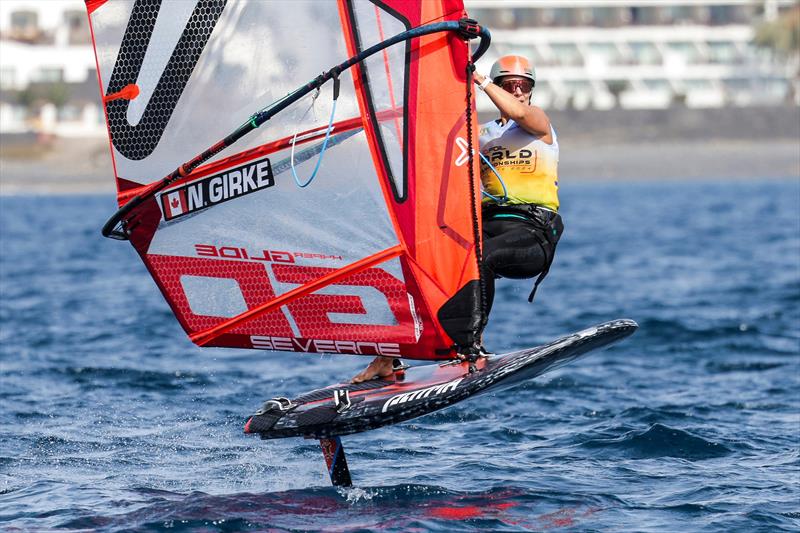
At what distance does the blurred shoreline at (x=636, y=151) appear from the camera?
5806cm

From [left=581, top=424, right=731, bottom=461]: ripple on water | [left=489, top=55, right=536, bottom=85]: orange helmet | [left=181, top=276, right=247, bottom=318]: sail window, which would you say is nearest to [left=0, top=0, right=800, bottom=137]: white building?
[left=581, top=424, right=731, bottom=461]: ripple on water

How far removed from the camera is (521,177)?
7.04 m

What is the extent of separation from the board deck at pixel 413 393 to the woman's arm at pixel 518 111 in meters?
1.14

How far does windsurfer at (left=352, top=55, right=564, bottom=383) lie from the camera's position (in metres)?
6.95

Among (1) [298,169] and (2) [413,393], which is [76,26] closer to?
(1) [298,169]

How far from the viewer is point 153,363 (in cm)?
1218

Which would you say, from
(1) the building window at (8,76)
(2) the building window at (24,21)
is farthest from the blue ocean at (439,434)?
(2) the building window at (24,21)

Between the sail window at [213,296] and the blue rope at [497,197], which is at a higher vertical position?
the blue rope at [497,197]

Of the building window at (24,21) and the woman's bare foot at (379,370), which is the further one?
the building window at (24,21)

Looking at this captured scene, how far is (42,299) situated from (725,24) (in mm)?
73477

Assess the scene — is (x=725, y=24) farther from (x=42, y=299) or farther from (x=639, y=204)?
(x=42, y=299)

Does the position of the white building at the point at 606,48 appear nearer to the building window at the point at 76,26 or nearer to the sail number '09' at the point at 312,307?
the building window at the point at 76,26

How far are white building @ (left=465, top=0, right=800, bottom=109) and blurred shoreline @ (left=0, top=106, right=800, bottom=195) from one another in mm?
13822

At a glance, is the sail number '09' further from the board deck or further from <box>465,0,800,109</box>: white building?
<box>465,0,800,109</box>: white building
